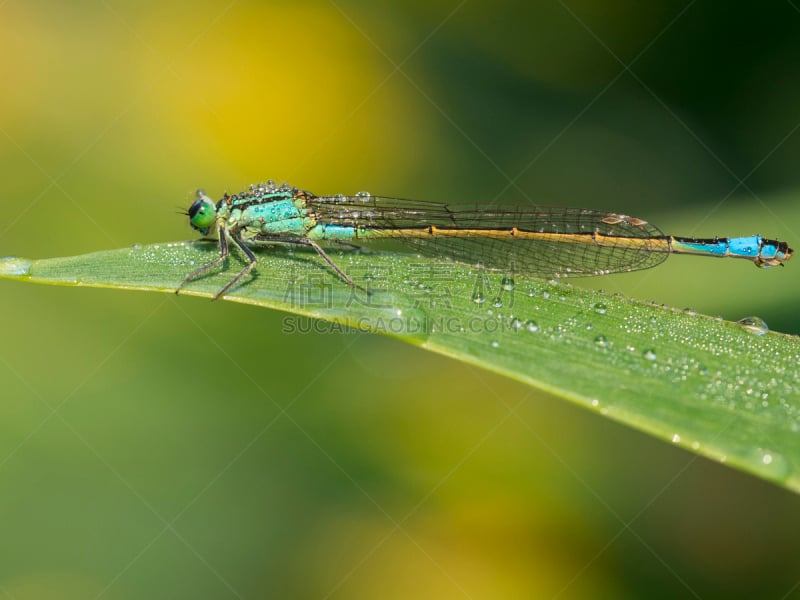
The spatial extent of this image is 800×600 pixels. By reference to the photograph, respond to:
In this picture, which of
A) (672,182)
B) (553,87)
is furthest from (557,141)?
(672,182)

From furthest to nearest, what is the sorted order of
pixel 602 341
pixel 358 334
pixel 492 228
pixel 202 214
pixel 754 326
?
1. pixel 492 228
2. pixel 358 334
3. pixel 202 214
4. pixel 754 326
5. pixel 602 341

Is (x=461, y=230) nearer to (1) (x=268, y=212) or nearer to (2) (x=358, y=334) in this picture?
(2) (x=358, y=334)

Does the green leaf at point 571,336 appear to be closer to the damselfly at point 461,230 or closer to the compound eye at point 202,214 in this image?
the compound eye at point 202,214

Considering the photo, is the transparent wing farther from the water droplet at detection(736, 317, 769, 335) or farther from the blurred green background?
the water droplet at detection(736, 317, 769, 335)

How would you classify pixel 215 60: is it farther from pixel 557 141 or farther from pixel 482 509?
pixel 482 509

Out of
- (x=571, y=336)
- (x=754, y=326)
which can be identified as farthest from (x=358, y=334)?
(x=754, y=326)

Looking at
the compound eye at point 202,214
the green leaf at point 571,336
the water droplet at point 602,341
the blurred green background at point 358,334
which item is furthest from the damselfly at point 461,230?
the water droplet at point 602,341

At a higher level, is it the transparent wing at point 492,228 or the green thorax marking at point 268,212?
the transparent wing at point 492,228
